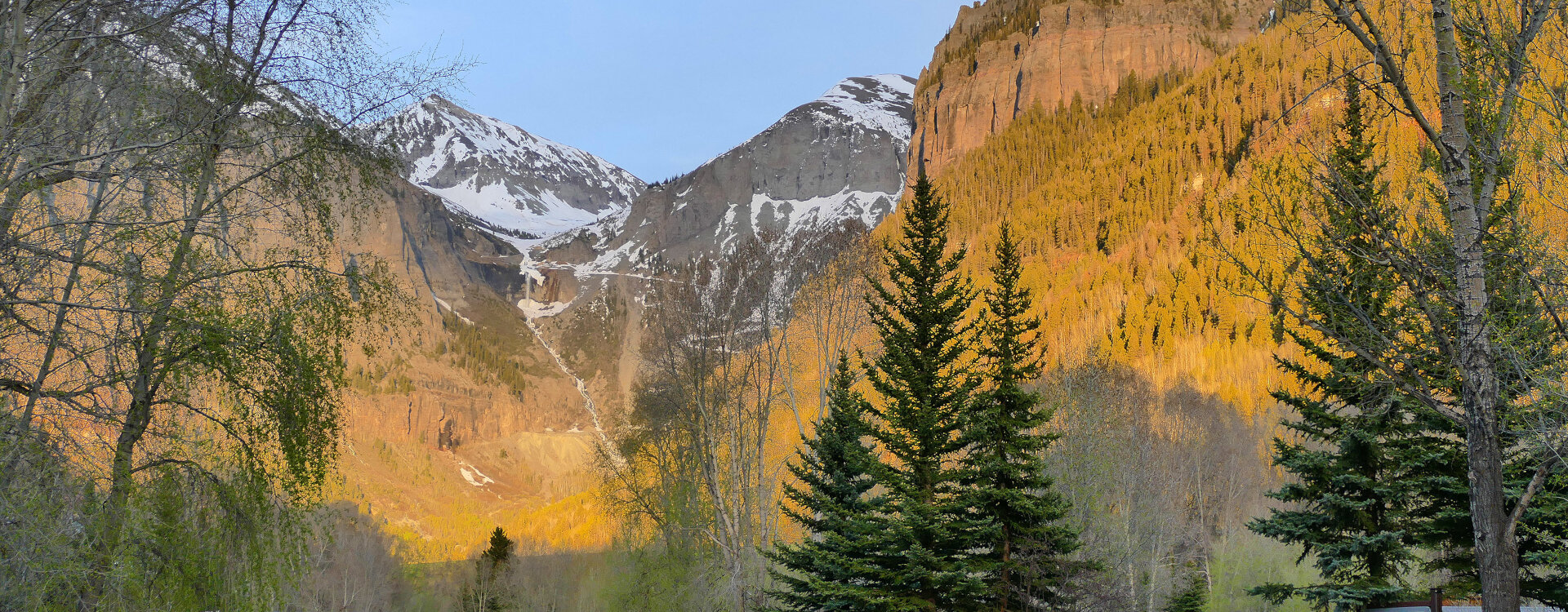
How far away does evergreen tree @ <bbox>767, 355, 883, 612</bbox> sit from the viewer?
1719 centimetres

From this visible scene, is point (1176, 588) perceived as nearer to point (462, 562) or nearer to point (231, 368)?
point (231, 368)

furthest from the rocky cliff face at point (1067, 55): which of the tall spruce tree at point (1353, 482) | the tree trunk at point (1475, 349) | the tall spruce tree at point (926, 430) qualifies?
the tree trunk at point (1475, 349)

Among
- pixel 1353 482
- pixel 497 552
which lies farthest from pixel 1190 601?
pixel 497 552

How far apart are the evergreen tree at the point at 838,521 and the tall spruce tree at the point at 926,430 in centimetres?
51

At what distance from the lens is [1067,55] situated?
5576 inches

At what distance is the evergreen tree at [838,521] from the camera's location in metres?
17.2

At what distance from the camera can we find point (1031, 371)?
17.3 metres

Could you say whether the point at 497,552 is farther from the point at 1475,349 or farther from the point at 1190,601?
the point at 1475,349

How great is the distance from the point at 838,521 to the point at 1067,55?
452ft

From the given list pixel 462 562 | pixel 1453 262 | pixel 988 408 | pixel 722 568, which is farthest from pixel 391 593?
pixel 1453 262

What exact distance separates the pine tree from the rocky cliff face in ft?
436

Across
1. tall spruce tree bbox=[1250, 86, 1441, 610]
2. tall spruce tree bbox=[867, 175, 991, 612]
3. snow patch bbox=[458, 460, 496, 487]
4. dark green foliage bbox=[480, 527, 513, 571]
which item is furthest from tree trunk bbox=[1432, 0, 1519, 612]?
snow patch bbox=[458, 460, 496, 487]

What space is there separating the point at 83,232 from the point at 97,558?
2.12 meters

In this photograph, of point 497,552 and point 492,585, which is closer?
point 492,585
